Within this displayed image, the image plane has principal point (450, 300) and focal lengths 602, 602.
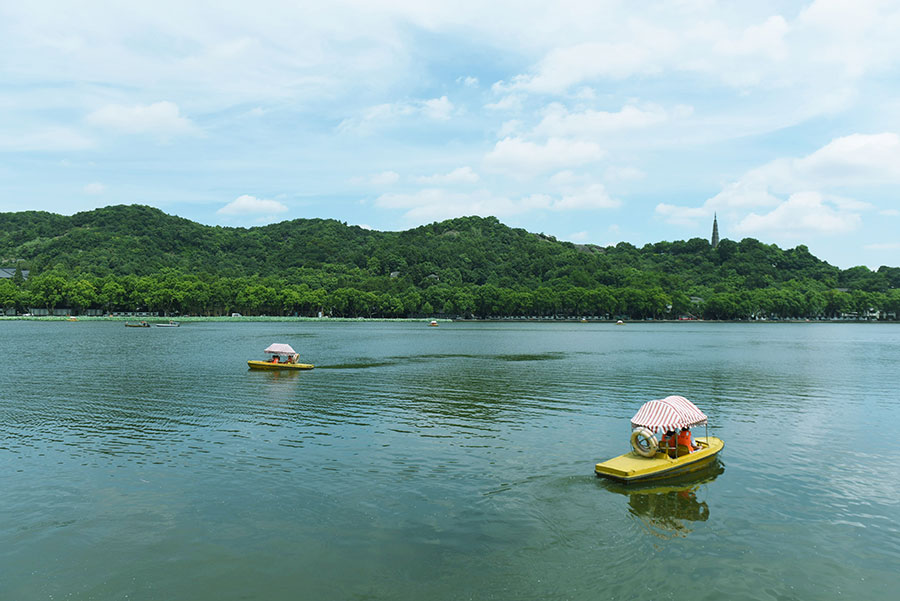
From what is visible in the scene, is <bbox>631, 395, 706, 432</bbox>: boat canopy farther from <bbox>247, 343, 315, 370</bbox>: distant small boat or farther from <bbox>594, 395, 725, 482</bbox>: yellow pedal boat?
<bbox>247, 343, 315, 370</bbox>: distant small boat

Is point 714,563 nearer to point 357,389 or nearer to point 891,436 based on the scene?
point 891,436

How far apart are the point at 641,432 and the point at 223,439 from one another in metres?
21.0

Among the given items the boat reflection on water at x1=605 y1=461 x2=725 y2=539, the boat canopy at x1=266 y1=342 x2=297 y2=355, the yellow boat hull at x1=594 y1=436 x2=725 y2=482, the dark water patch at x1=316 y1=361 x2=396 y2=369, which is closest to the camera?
the boat reflection on water at x1=605 y1=461 x2=725 y2=539

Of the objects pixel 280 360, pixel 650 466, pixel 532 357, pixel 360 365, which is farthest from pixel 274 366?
pixel 650 466

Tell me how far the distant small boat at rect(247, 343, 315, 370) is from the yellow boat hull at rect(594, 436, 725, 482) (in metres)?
45.6

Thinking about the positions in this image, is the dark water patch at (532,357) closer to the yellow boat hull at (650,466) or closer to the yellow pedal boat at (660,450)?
the yellow pedal boat at (660,450)

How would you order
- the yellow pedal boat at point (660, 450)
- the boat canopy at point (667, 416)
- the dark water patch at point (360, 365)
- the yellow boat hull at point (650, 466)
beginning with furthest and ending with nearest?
the dark water patch at point (360, 365) → the boat canopy at point (667, 416) → the yellow pedal boat at point (660, 450) → the yellow boat hull at point (650, 466)

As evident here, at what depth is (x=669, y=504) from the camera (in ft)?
73.1

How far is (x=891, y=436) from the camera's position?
34438 mm

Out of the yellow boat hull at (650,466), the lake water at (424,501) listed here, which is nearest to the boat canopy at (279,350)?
the lake water at (424,501)

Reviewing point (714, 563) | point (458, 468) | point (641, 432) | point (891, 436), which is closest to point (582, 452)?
point (641, 432)

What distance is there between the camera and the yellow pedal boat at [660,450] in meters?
24.2

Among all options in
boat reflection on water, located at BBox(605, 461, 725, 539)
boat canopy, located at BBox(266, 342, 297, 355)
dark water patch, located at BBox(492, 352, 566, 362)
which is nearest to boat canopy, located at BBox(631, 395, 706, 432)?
boat reflection on water, located at BBox(605, 461, 725, 539)

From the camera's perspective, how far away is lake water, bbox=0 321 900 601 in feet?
53.0
